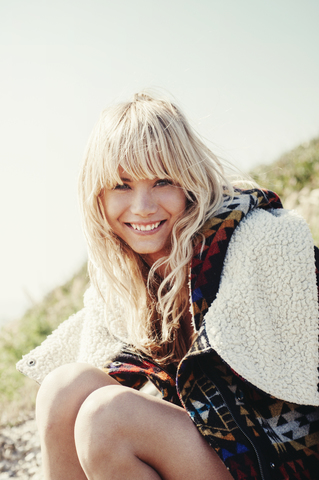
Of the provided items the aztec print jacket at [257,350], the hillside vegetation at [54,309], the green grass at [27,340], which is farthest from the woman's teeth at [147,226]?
the green grass at [27,340]

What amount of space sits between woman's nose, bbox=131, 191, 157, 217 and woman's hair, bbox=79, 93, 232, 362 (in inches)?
3.3

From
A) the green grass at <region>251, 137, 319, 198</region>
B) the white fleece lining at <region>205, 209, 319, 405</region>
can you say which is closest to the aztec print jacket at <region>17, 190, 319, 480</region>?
the white fleece lining at <region>205, 209, 319, 405</region>

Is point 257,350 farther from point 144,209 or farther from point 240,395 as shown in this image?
point 144,209

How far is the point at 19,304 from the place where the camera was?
5.39 meters

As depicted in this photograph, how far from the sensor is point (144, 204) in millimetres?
1744

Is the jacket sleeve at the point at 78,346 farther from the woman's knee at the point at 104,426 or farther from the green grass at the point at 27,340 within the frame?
the green grass at the point at 27,340

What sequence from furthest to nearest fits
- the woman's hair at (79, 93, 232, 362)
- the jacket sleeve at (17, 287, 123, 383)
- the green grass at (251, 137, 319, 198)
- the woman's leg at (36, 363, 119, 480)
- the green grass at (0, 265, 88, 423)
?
the green grass at (251, 137, 319, 198) → the green grass at (0, 265, 88, 423) → the jacket sleeve at (17, 287, 123, 383) → the woman's hair at (79, 93, 232, 362) → the woman's leg at (36, 363, 119, 480)

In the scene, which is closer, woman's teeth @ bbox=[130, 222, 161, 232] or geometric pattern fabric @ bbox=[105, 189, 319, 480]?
geometric pattern fabric @ bbox=[105, 189, 319, 480]

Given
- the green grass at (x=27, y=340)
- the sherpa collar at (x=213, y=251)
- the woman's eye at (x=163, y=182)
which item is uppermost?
the woman's eye at (x=163, y=182)

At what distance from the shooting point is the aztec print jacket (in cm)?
140

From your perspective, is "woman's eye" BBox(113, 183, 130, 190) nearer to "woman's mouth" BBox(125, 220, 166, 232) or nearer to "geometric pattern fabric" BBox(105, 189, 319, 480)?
"woman's mouth" BBox(125, 220, 166, 232)

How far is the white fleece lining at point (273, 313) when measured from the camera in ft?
4.66

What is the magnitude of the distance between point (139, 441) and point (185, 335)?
70 centimetres

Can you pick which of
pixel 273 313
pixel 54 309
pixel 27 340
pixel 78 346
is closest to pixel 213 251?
pixel 273 313
